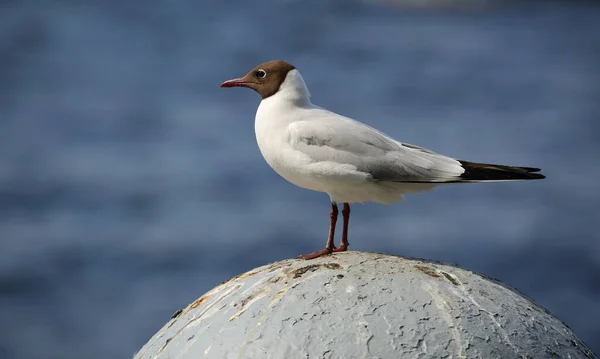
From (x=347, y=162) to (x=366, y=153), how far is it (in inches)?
5.5

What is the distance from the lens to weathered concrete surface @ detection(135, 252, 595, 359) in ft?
18.2

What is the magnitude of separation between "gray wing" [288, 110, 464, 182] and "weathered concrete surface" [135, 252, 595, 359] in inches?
29.4

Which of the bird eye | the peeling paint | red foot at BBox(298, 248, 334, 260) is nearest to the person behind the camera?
the peeling paint

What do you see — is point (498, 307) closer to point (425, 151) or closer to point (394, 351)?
point (394, 351)

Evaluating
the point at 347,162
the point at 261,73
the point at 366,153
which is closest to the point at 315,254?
the point at 347,162

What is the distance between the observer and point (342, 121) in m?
7.08

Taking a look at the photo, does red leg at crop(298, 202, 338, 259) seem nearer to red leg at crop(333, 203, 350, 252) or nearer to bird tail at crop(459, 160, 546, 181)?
red leg at crop(333, 203, 350, 252)

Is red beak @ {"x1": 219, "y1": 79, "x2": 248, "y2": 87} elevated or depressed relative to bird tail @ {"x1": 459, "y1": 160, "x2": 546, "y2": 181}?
elevated

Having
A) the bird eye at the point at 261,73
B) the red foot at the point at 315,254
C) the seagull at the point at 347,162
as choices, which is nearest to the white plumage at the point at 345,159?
the seagull at the point at 347,162

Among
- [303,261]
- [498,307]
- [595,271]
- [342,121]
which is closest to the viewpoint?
[498,307]

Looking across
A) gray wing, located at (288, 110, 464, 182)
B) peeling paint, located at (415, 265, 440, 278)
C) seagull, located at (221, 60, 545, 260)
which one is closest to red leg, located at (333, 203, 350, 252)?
seagull, located at (221, 60, 545, 260)

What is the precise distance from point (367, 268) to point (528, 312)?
0.93 m

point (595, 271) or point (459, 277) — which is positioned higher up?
point (459, 277)

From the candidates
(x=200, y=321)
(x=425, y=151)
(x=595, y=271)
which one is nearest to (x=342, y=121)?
(x=425, y=151)
